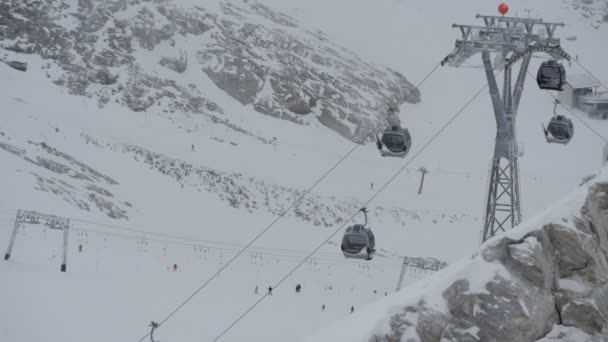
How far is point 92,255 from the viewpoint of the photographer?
27.3m

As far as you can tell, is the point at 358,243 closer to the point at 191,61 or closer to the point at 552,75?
the point at 552,75

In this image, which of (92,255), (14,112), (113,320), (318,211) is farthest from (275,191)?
(113,320)

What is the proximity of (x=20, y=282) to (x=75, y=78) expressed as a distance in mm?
28583

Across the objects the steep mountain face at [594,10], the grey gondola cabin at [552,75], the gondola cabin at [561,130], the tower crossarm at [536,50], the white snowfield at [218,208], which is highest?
the tower crossarm at [536,50]

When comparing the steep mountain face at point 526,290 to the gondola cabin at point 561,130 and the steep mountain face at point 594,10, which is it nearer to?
the gondola cabin at point 561,130

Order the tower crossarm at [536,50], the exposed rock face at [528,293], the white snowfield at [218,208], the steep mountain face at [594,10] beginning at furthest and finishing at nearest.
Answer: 1. the steep mountain face at [594,10]
2. the white snowfield at [218,208]
3. the tower crossarm at [536,50]
4. the exposed rock face at [528,293]

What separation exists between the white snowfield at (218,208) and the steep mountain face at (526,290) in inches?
6.3

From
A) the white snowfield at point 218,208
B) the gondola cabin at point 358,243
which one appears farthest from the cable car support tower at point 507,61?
the white snowfield at point 218,208

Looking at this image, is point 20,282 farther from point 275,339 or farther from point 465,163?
point 465,163

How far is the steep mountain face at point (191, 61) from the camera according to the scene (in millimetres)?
50500

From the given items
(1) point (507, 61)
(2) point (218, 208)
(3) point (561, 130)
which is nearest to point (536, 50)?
(1) point (507, 61)

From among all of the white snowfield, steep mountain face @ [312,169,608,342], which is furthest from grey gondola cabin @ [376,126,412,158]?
steep mountain face @ [312,169,608,342]

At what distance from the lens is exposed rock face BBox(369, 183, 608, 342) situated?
9.09m

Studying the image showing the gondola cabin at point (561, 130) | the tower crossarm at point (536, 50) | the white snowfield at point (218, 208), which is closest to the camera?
the tower crossarm at point (536, 50)
